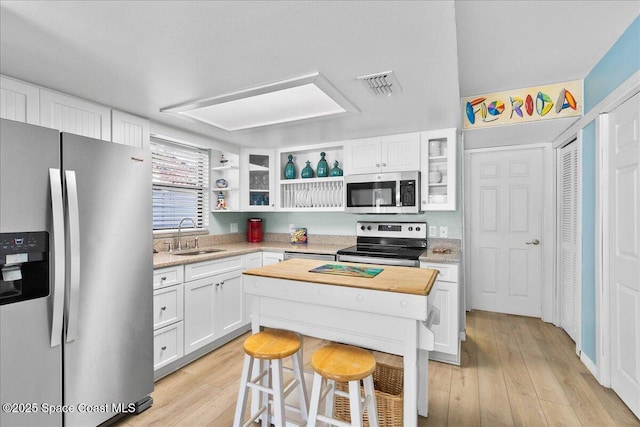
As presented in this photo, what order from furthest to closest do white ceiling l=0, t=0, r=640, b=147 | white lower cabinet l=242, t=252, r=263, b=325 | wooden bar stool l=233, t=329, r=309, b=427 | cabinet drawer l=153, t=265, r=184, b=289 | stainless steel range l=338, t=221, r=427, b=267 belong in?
white lower cabinet l=242, t=252, r=263, b=325 → stainless steel range l=338, t=221, r=427, b=267 → cabinet drawer l=153, t=265, r=184, b=289 → wooden bar stool l=233, t=329, r=309, b=427 → white ceiling l=0, t=0, r=640, b=147

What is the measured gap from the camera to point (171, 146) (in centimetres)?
327

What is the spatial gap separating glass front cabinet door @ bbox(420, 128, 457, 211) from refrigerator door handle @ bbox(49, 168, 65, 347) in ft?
9.46

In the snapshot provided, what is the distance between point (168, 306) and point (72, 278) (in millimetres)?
920

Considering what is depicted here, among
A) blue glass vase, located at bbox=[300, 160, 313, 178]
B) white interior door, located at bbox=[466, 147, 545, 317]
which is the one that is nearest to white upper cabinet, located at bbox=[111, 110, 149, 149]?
blue glass vase, located at bbox=[300, 160, 313, 178]

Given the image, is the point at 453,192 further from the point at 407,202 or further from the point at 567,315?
the point at 567,315

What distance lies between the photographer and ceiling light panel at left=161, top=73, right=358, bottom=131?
2.02m

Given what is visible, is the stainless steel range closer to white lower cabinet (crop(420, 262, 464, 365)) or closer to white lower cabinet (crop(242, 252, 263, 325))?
white lower cabinet (crop(420, 262, 464, 365))

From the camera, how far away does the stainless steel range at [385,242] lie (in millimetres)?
2984

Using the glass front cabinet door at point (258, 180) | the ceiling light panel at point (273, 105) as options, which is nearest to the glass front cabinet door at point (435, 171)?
the ceiling light panel at point (273, 105)

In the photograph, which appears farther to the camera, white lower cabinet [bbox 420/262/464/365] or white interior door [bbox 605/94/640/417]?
white lower cabinet [bbox 420/262/464/365]

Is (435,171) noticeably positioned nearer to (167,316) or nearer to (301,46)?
(301,46)

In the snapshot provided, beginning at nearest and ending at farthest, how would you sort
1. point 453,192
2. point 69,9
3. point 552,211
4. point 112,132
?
1. point 69,9
2. point 112,132
3. point 453,192
4. point 552,211

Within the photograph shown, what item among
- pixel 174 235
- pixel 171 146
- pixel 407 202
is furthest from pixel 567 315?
pixel 171 146

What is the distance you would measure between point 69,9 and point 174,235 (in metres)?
2.30
